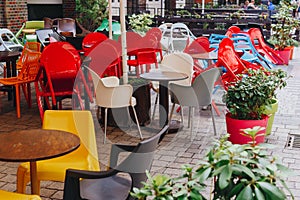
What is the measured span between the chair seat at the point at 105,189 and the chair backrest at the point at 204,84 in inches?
81.3

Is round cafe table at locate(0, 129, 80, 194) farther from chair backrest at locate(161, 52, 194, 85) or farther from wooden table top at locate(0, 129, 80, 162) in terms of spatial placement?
chair backrest at locate(161, 52, 194, 85)

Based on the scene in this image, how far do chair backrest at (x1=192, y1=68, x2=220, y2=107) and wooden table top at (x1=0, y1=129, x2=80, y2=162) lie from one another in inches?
82.0

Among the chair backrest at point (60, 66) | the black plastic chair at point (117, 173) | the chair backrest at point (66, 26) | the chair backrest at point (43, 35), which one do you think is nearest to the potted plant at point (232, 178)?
the black plastic chair at point (117, 173)

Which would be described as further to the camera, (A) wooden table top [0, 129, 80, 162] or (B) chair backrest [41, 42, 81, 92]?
(B) chair backrest [41, 42, 81, 92]

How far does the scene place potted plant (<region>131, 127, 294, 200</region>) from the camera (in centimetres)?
145

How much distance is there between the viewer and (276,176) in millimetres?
1509

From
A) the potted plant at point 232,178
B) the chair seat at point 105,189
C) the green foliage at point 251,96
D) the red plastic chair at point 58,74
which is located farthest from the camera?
the red plastic chair at point 58,74

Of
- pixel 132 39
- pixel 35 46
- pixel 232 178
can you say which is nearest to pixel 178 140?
pixel 35 46

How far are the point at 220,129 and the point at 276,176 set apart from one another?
3526 mm

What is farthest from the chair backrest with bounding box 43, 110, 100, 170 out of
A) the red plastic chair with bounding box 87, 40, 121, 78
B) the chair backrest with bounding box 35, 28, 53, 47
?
the chair backrest with bounding box 35, 28, 53, 47

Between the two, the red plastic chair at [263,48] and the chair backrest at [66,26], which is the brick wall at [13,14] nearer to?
the chair backrest at [66,26]

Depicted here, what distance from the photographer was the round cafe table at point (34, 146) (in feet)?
8.04

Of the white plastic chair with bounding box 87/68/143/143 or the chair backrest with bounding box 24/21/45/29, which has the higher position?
the chair backrest with bounding box 24/21/45/29

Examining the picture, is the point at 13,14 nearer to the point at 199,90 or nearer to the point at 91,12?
the point at 91,12
